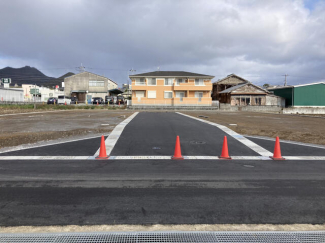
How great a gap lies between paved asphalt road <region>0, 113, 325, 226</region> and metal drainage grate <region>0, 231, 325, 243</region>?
0.34 m

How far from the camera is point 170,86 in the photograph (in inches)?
1961

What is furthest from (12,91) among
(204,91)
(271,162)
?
(271,162)

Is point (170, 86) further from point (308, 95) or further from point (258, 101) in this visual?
point (308, 95)

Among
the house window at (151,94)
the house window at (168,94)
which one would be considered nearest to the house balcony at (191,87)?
the house window at (168,94)

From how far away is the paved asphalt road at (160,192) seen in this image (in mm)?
4090

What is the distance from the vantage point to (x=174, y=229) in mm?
3723

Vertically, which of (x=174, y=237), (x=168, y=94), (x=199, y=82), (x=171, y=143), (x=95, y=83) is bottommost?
(x=174, y=237)

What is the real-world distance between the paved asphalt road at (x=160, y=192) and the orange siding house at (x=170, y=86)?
41552 mm

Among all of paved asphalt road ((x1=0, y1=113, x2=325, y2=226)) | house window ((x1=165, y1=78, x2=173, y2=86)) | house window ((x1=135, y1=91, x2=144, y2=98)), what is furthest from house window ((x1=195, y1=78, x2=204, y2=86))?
paved asphalt road ((x1=0, y1=113, x2=325, y2=226))

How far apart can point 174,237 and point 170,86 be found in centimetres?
4709

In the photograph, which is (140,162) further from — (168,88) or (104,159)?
(168,88)

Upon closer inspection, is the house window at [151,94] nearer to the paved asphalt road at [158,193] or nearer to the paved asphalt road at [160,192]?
the paved asphalt road at [160,192]

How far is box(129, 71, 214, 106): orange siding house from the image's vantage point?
48959 mm

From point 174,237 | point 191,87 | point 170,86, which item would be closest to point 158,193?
point 174,237
